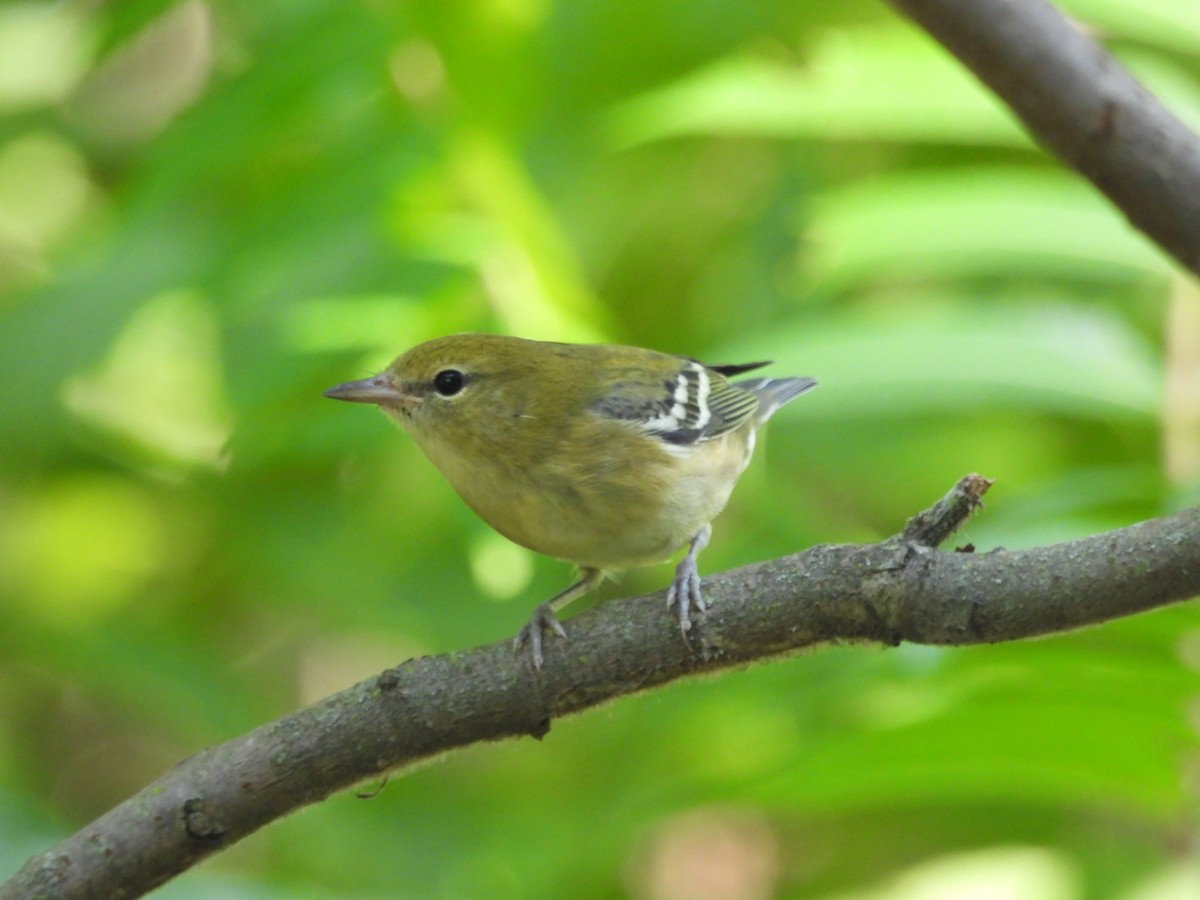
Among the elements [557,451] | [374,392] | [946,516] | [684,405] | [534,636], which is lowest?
[946,516]

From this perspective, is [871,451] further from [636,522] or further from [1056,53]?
[1056,53]

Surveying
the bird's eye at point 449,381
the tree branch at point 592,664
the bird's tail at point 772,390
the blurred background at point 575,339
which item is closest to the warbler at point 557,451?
the bird's eye at point 449,381

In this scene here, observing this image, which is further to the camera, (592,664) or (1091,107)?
(1091,107)

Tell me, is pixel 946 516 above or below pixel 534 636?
below

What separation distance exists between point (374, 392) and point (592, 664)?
136 centimetres

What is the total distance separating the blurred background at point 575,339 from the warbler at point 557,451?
Answer: 0.41ft

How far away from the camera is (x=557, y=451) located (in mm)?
3553

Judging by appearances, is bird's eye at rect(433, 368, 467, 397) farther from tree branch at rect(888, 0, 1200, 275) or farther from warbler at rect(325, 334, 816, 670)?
tree branch at rect(888, 0, 1200, 275)

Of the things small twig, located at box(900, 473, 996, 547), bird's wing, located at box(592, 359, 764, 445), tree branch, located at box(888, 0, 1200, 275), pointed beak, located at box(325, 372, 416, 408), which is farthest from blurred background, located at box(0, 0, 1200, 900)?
small twig, located at box(900, 473, 996, 547)

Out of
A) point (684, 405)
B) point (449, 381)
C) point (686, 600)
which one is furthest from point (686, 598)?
point (684, 405)

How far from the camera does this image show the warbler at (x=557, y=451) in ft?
11.1

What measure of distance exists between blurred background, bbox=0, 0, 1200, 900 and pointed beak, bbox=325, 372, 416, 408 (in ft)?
0.30

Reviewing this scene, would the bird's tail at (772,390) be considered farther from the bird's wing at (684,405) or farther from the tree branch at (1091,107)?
the tree branch at (1091,107)

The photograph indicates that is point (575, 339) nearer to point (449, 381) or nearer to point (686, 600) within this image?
point (449, 381)
